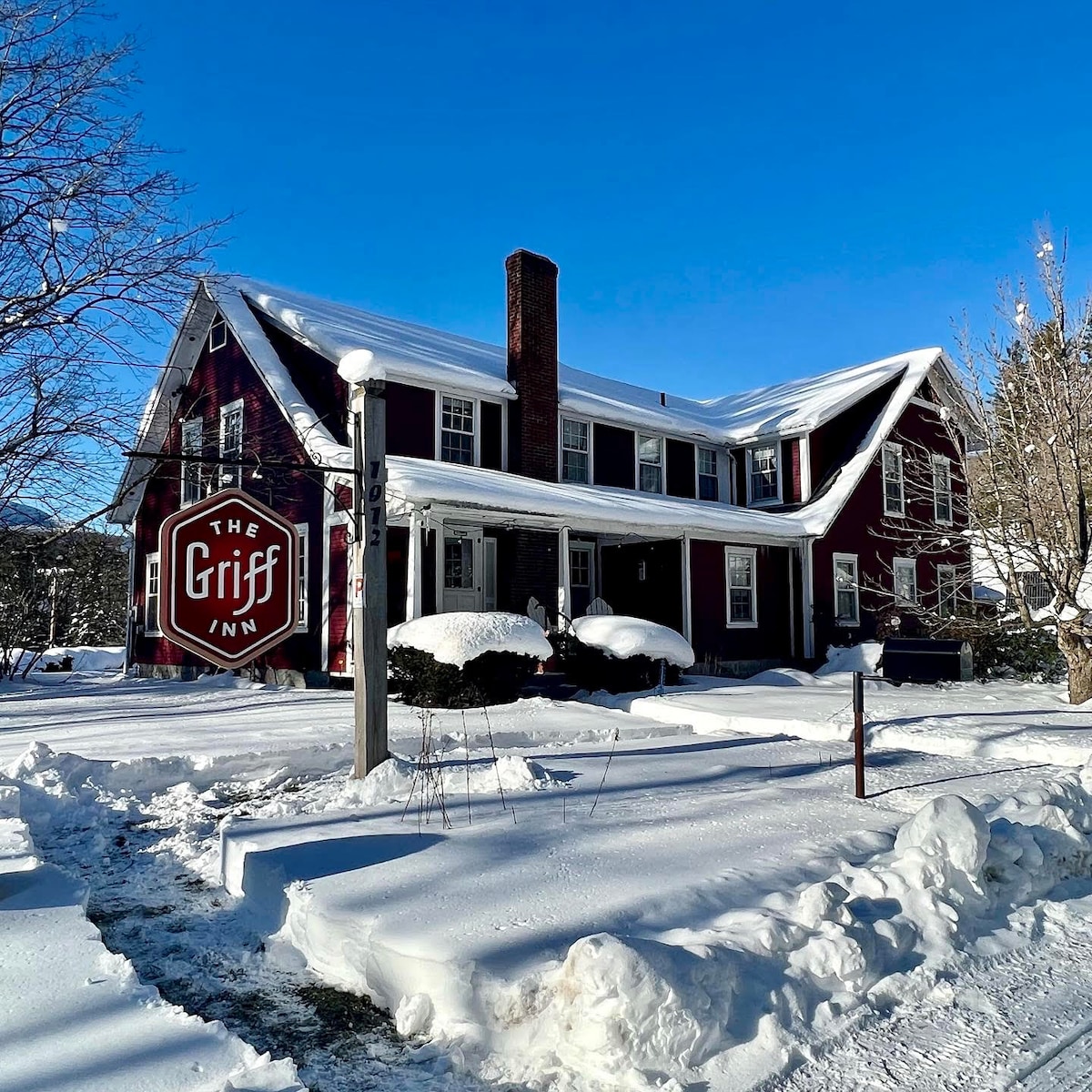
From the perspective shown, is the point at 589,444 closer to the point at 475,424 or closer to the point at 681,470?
the point at 475,424

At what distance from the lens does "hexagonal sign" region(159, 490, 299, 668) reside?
5.52 m

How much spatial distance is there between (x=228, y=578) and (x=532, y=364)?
13.1 m

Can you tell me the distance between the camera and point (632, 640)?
13383 mm

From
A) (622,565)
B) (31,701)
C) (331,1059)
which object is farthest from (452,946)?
(622,565)

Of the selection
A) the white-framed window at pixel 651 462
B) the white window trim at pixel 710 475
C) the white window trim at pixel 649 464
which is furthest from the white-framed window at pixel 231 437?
the white window trim at pixel 710 475

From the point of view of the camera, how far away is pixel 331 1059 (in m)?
3.34

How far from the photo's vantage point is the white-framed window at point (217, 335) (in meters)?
19.3

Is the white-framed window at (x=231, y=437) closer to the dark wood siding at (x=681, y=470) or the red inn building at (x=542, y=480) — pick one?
the red inn building at (x=542, y=480)

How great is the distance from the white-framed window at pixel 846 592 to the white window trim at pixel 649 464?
441 cm

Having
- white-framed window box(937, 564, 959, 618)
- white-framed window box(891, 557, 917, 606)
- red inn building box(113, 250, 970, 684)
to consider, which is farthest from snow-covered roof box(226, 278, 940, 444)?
white-framed window box(937, 564, 959, 618)

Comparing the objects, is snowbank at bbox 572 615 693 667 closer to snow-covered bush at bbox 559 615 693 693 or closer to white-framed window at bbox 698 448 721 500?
snow-covered bush at bbox 559 615 693 693

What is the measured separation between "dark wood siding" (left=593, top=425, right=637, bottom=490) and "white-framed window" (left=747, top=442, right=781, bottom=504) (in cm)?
393

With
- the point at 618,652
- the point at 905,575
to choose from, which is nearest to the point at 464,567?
→ the point at 618,652

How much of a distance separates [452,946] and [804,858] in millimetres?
2351
